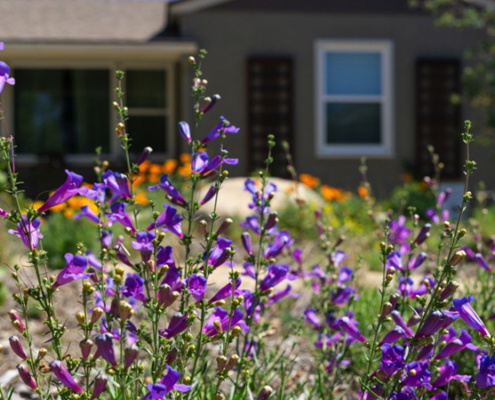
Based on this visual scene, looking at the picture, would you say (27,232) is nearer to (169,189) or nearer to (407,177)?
(169,189)

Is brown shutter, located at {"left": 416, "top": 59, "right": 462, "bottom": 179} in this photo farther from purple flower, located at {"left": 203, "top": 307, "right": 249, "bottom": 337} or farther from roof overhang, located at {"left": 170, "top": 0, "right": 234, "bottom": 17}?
purple flower, located at {"left": 203, "top": 307, "right": 249, "bottom": 337}

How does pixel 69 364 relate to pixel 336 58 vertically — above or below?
below

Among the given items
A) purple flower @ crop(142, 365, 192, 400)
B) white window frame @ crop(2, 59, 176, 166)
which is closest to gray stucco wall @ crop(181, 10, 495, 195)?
white window frame @ crop(2, 59, 176, 166)

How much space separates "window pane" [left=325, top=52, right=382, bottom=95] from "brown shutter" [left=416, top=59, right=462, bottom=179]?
75cm

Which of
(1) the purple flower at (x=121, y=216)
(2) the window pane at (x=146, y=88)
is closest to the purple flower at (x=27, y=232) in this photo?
(1) the purple flower at (x=121, y=216)

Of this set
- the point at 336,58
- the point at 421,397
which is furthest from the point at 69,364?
the point at 336,58

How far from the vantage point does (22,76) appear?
11.1m

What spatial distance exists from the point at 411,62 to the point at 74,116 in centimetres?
628

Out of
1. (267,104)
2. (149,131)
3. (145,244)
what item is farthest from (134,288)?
(149,131)

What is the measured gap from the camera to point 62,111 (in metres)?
11.4

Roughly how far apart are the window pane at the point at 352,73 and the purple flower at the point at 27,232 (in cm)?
968

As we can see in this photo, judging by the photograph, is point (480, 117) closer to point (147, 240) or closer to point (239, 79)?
point (239, 79)

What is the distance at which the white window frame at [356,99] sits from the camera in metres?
10.4

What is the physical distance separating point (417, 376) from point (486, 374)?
189 millimetres
